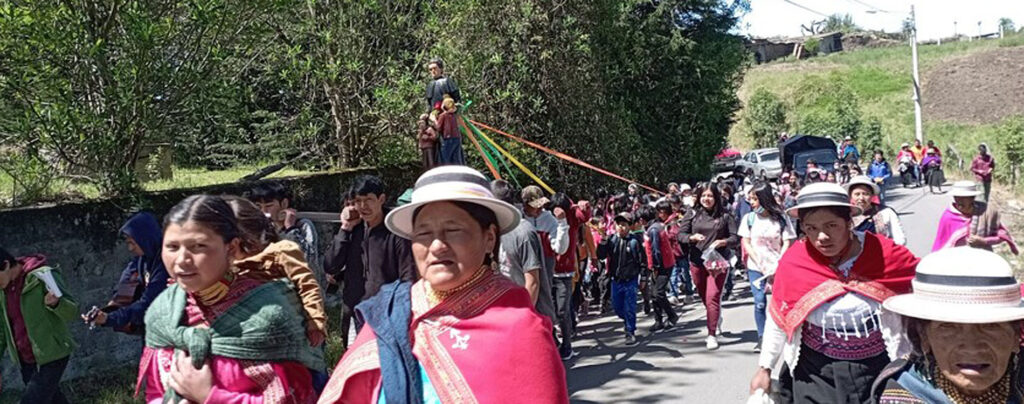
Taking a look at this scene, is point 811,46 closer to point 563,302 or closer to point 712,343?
point 712,343

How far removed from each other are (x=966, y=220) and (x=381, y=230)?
4.95m

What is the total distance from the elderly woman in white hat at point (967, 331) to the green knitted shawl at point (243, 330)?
195cm

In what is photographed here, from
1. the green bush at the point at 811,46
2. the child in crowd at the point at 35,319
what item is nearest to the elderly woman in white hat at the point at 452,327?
the child in crowd at the point at 35,319

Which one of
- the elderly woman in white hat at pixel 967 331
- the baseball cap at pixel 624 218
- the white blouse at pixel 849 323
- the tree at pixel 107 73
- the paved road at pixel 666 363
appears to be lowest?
the paved road at pixel 666 363

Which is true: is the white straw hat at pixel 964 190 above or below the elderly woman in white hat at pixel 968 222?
above

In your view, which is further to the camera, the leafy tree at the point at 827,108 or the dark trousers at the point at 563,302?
the leafy tree at the point at 827,108

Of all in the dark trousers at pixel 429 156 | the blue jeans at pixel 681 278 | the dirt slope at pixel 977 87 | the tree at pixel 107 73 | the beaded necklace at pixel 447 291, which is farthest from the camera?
the dirt slope at pixel 977 87

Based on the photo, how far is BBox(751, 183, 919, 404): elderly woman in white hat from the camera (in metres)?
4.12

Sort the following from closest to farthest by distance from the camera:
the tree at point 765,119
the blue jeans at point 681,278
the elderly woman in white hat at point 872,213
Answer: the elderly woman in white hat at point 872,213 < the blue jeans at point 681,278 < the tree at point 765,119

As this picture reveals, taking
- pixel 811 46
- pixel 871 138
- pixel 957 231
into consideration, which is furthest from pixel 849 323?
pixel 811 46

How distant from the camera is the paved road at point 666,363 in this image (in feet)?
25.2

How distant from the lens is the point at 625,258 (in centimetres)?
973

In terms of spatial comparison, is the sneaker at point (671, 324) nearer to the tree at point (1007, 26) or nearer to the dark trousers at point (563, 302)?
the dark trousers at point (563, 302)

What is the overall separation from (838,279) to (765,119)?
48.2m
